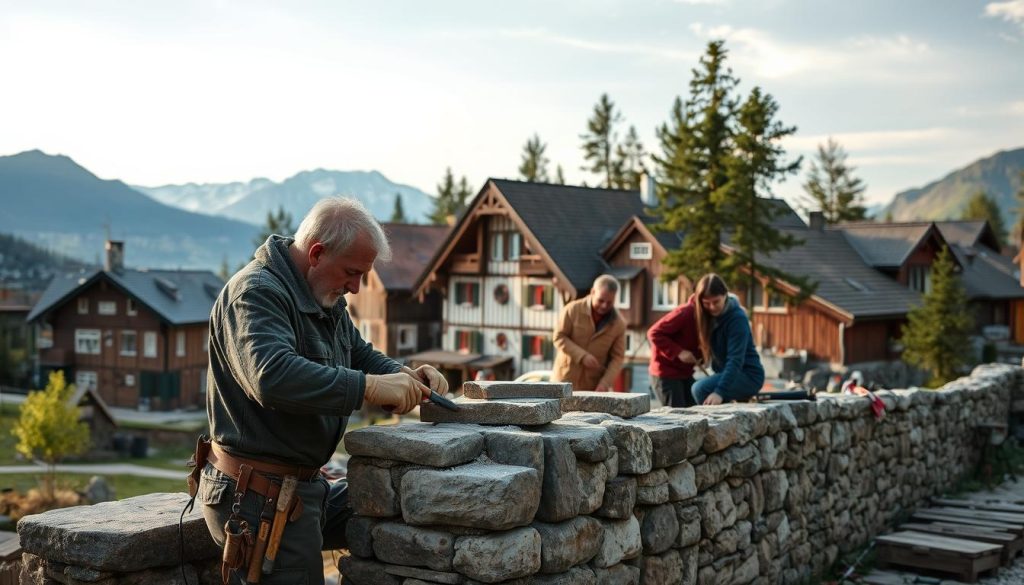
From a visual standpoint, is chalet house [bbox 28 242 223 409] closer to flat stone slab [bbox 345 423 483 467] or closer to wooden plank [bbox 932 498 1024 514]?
wooden plank [bbox 932 498 1024 514]

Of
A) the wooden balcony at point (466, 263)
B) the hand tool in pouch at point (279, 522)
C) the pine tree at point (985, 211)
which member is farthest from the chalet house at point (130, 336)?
the pine tree at point (985, 211)

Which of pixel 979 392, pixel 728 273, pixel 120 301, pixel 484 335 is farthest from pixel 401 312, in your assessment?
pixel 979 392

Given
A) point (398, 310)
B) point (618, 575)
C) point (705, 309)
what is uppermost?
point (398, 310)

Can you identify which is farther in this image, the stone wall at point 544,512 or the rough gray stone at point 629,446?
the rough gray stone at point 629,446

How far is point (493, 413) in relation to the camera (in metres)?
5.00

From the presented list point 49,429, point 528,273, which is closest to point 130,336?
point 49,429

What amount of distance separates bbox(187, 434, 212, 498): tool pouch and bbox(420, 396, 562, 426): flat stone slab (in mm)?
1061

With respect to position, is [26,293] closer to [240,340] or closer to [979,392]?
[979,392]

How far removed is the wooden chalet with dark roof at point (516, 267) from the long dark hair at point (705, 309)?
2450 cm

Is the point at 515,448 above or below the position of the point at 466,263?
below

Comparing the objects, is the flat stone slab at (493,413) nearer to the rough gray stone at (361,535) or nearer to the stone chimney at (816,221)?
the rough gray stone at (361,535)

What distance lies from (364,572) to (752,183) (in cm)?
2516

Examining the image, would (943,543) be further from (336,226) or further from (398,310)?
(398,310)

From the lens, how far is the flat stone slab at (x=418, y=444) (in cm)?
445
